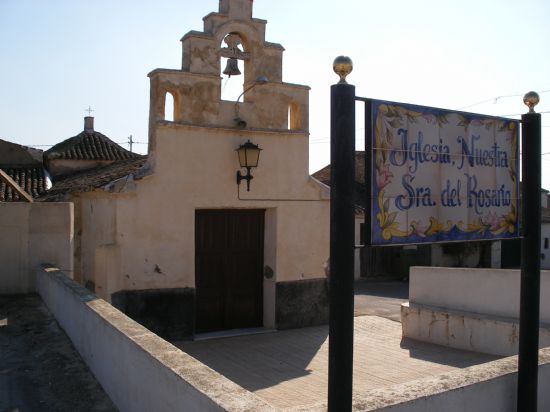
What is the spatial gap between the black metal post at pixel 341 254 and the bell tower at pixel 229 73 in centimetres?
671

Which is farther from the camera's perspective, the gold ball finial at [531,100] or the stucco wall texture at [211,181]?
the stucco wall texture at [211,181]

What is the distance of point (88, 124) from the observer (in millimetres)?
20766

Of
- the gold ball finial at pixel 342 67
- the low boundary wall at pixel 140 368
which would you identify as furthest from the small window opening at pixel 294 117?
the gold ball finial at pixel 342 67

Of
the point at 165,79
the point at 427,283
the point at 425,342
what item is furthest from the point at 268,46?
the point at 425,342

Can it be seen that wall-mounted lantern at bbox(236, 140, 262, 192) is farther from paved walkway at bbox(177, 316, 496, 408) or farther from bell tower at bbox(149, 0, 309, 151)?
paved walkway at bbox(177, 316, 496, 408)

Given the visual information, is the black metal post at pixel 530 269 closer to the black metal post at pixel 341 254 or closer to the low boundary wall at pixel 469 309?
the black metal post at pixel 341 254

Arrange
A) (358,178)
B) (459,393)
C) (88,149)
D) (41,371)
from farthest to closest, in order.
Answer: (358,178) < (88,149) < (41,371) < (459,393)

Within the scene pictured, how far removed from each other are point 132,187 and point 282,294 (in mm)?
3428

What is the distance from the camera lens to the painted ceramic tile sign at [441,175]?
3705mm

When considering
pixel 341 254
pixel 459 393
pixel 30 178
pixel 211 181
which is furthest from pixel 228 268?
pixel 30 178

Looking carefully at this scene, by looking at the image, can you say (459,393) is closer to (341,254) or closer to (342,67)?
(341,254)

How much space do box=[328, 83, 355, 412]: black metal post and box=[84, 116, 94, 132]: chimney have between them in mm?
19120

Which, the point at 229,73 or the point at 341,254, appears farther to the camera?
the point at 229,73

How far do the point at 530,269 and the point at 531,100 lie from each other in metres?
1.33
